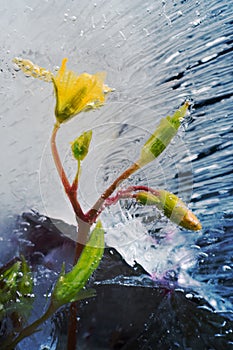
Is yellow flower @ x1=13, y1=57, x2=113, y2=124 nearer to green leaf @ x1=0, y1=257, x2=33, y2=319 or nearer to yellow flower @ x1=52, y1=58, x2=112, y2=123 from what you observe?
yellow flower @ x1=52, y1=58, x2=112, y2=123

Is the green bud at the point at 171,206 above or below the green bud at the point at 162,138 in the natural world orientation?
below

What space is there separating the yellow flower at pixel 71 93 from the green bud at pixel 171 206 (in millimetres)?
81

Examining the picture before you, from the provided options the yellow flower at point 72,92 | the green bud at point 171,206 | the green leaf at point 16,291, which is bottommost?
the green bud at point 171,206

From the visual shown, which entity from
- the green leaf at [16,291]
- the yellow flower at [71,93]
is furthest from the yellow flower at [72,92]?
the green leaf at [16,291]

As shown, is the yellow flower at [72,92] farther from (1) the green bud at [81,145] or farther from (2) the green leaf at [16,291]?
(2) the green leaf at [16,291]

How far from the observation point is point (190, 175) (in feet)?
1.81

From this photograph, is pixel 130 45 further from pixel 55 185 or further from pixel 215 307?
pixel 215 307

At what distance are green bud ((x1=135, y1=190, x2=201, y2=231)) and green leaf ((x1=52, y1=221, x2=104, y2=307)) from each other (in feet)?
0.17

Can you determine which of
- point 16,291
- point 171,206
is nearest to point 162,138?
point 171,206

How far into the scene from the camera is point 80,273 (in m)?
0.37

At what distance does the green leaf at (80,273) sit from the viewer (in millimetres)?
366

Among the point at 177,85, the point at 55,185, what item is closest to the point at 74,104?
the point at 55,185

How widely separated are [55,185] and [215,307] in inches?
7.5

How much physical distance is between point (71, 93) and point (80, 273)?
13cm
